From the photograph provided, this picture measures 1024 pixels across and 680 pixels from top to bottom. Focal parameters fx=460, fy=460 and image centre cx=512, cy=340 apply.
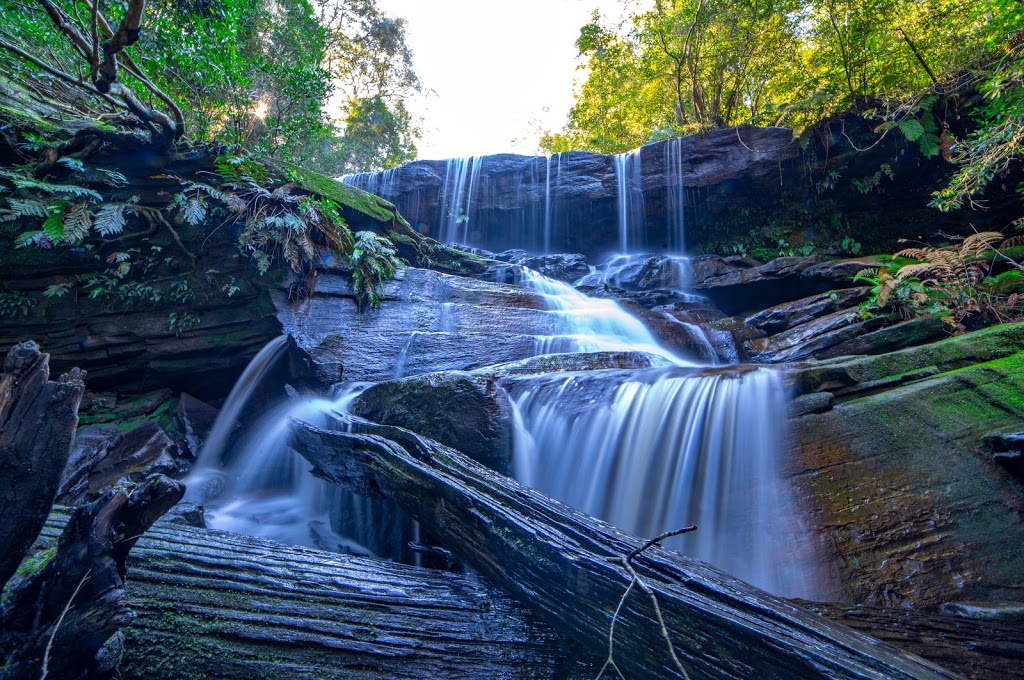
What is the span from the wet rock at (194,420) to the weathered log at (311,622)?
484 centimetres

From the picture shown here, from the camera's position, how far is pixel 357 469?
123 inches

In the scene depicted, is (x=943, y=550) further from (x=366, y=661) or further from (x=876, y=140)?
(x=876, y=140)

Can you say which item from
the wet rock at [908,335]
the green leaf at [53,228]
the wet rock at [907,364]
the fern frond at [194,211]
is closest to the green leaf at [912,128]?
the wet rock at [908,335]

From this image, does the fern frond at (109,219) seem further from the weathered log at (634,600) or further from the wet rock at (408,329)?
the weathered log at (634,600)

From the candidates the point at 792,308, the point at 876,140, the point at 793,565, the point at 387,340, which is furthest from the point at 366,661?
the point at 876,140

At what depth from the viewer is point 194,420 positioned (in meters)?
6.40

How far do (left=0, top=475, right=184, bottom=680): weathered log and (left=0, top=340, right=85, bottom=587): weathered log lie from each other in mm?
63

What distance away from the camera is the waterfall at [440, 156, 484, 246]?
14.1 metres

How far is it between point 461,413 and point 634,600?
105 inches

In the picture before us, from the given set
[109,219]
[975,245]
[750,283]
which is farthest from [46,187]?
[975,245]

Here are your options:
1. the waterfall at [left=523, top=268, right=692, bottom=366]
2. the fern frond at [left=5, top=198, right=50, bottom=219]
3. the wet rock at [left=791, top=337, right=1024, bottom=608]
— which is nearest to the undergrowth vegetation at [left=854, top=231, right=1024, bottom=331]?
the wet rock at [left=791, top=337, right=1024, bottom=608]

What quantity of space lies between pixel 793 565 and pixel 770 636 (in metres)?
1.85

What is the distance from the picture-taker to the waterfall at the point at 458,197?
14117 mm

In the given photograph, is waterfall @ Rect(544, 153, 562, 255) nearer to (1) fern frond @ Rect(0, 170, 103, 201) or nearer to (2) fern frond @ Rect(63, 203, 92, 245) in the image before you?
(1) fern frond @ Rect(0, 170, 103, 201)
